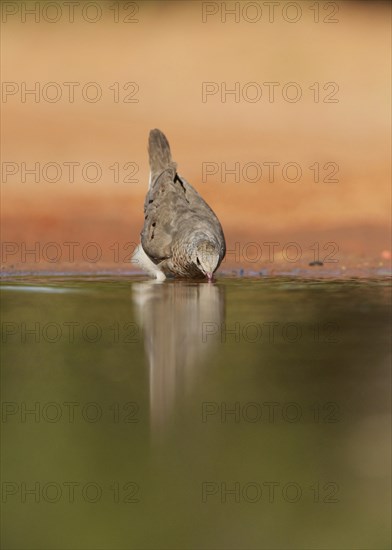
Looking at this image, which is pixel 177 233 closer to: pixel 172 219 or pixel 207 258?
pixel 172 219

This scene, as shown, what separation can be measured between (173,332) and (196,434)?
7.81 ft

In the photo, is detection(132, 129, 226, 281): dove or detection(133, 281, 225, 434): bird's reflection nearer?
detection(133, 281, 225, 434): bird's reflection

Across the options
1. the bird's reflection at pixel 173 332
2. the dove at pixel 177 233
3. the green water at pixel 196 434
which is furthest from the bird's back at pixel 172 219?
the green water at pixel 196 434

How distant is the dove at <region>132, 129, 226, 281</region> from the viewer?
8.96 m

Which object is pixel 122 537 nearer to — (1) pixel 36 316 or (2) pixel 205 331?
(2) pixel 205 331

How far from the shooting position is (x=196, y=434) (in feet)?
9.02

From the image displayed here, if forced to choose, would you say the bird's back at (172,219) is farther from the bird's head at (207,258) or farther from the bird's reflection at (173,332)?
the bird's reflection at (173,332)

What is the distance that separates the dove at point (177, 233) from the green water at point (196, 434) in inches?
134

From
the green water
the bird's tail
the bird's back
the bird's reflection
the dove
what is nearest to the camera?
the green water

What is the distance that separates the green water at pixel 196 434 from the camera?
2.05m

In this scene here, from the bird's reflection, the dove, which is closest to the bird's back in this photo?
the dove

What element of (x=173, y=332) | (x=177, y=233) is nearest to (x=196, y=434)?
(x=173, y=332)

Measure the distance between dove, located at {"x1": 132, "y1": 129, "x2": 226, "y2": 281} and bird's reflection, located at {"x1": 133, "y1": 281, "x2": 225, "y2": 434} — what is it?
414mm

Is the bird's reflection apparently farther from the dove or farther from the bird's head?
the dove
